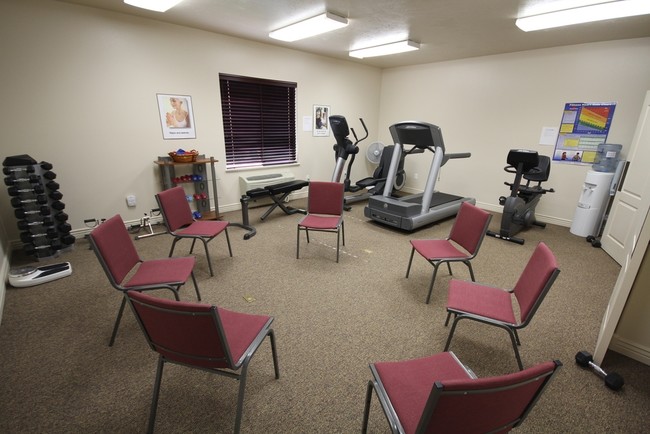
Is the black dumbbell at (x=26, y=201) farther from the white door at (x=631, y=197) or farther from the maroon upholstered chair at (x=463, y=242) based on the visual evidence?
the white door at (x=631, y=197)

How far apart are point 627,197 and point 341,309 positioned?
3638mm

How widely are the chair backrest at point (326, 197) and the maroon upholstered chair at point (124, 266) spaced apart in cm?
155

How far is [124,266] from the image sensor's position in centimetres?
195

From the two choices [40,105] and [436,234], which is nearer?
[40,105]

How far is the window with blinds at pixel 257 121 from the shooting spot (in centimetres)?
459

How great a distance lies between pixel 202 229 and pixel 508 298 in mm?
2584

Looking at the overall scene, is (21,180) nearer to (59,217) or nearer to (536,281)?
(59,217)

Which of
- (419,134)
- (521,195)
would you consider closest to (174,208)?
(419,134)

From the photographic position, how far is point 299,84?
511 cm

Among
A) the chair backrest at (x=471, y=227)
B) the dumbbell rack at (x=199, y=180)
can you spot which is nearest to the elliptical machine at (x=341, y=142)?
the dumbbell rack at (x=199, y=180)

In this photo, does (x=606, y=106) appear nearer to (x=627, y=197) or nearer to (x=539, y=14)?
(x=627, y=197)

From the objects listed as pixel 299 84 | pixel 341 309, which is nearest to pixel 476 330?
pixel 341 309

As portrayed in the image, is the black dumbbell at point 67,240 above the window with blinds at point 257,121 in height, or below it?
below

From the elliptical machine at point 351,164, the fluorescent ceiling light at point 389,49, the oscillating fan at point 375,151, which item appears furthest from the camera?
the oscillating fan at point 375,151
